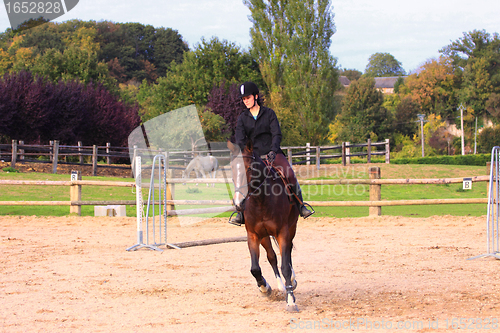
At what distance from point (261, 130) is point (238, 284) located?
1957mm

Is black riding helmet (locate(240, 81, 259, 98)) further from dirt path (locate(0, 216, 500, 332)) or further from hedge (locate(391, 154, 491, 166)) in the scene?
hedge (locate(391, 154, 491, 166))

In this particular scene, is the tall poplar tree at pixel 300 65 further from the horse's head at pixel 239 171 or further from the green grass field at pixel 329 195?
the horse's head at pixel 239 171

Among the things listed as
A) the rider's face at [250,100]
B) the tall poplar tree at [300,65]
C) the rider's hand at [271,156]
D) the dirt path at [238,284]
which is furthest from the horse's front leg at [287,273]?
the tall poplar tree at [300,65]

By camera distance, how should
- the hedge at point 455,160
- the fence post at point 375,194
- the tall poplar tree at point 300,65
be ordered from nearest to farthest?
the fence post at point 375,194
the tall poplar tree at point 300,65
the hedge at point 455,160

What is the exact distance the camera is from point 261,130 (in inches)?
190

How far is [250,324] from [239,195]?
118 centimetres

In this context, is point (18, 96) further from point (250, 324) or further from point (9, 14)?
point (250, 324)

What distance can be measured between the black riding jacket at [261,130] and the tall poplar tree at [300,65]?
24.8m

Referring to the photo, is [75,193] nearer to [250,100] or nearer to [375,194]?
[375,194]

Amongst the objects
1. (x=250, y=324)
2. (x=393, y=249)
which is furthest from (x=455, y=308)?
(x=393, y=249)

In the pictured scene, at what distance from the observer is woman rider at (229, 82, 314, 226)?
4.71 m

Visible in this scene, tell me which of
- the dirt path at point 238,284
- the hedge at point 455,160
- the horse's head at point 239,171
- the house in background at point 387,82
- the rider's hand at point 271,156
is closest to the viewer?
the dirt path at point 238,284

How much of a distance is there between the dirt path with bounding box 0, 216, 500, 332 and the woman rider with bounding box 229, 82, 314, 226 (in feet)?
3.61

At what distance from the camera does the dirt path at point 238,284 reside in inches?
150
